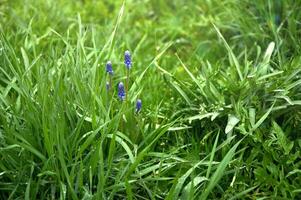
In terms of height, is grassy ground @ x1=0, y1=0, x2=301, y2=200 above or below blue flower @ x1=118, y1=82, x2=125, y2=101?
below

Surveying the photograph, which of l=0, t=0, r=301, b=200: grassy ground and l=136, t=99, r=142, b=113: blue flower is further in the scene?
l=136, t=99, r=142, b=113: blue flower

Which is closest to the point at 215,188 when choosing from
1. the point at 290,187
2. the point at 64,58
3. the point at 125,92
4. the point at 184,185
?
the point at 184,185

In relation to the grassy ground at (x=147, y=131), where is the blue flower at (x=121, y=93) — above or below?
above

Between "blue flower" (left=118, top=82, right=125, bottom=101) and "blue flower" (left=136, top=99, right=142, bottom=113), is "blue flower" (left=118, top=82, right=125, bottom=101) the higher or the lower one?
the higher one

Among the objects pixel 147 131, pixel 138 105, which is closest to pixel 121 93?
pixel 138 105

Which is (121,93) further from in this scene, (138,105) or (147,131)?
(147,131)

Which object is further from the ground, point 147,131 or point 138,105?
point 138,105

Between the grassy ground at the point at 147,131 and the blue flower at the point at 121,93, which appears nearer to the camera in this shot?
the grassy ground at the point at 147,131

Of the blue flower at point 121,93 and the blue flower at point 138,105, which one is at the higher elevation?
the blue flower at point 121,93

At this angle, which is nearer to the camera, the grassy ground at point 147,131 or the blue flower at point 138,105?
the grassy ground at point 147,131

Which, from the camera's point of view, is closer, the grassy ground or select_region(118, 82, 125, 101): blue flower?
the grassy ground

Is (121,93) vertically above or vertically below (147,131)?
Result: above

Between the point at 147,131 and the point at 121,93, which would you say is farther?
the point at 147,131
